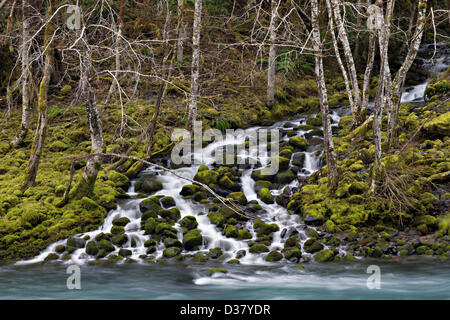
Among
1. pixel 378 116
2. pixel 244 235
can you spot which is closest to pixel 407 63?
pixel 378 116

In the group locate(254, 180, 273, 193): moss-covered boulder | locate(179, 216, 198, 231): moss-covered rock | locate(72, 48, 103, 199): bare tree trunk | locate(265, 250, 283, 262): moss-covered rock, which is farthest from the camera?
locate(254, 180, 273, 193): moss-covered boulder

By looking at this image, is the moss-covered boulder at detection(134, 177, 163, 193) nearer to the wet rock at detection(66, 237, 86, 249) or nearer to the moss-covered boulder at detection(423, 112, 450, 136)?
the wet rock at detection(66, 237, 86, 249)

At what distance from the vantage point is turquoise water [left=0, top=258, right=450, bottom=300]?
6.23 metres

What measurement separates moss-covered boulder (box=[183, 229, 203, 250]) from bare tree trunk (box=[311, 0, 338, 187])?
138 inches

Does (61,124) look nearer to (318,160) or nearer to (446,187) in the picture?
(318,160)

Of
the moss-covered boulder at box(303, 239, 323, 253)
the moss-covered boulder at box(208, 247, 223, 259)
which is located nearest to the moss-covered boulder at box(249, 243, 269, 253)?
the moss-covered boulder at box(208, 247, 223, 259)

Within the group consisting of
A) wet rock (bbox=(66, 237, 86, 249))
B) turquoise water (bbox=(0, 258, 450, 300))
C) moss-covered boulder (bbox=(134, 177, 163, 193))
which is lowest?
turquoise water (bbox=(0, 258, 450, 300))

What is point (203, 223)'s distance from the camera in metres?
9.49

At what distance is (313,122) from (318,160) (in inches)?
129

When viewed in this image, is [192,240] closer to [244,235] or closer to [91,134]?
[244,235]

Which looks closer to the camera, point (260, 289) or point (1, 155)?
point (260, 289)

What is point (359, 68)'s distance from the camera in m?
20.2

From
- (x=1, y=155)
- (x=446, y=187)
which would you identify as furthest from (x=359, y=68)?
(x=1, y=155)
